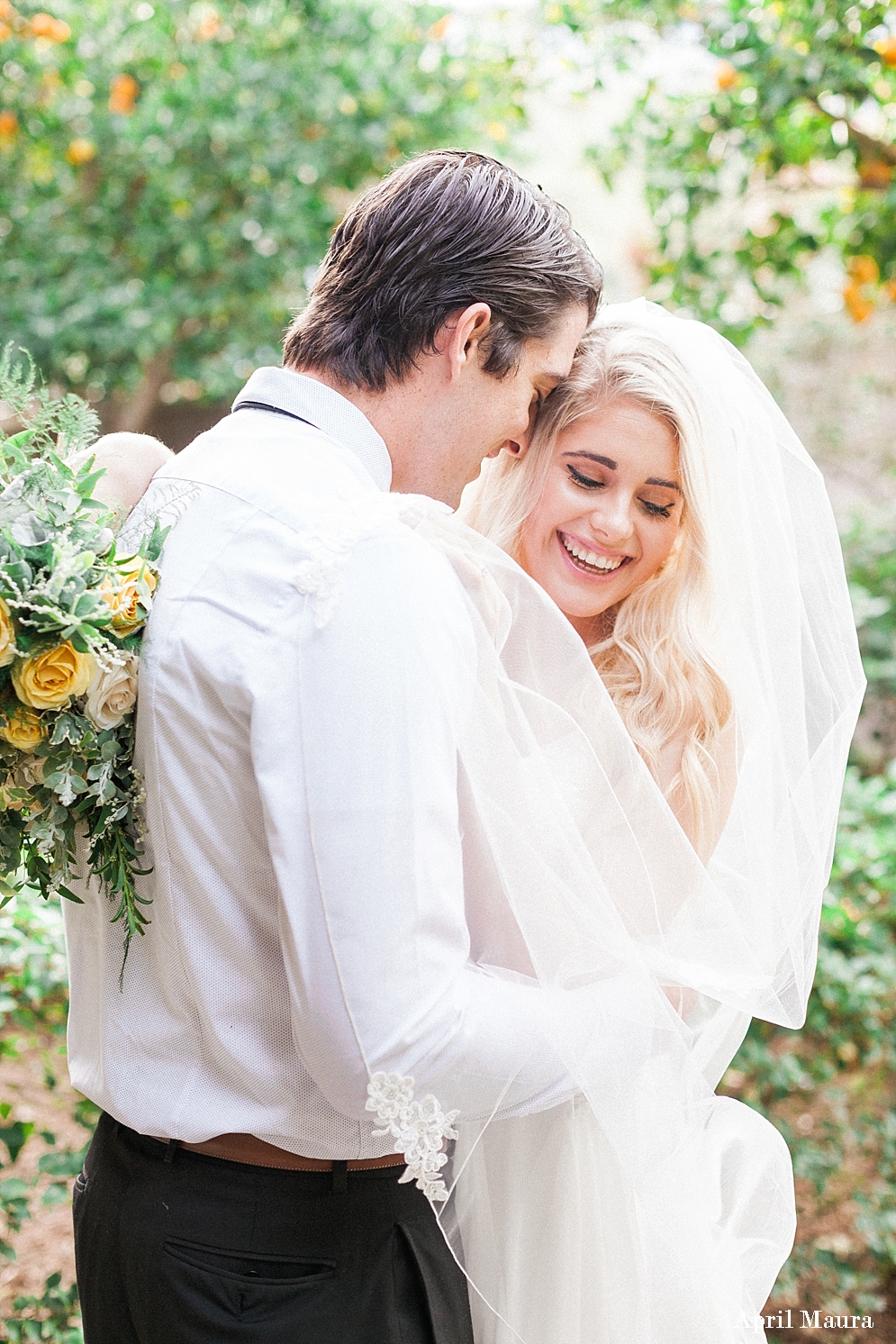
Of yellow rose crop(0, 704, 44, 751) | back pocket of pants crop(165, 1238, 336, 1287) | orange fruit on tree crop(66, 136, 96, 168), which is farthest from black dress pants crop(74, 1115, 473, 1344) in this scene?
orange fruit on tree crop(66, 136, 96, 168)

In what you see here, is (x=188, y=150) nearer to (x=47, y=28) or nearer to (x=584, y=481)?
(x=47, y=28)

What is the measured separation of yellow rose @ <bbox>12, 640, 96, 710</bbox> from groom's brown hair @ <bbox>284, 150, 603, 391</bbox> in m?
0.59

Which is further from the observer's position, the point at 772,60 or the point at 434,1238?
the point at 772,60

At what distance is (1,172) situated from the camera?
5359mm

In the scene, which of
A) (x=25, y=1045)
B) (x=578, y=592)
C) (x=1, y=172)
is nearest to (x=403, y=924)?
(x=578, y=592)

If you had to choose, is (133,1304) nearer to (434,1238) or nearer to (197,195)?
(434,1238)

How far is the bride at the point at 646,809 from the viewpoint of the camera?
1507mm

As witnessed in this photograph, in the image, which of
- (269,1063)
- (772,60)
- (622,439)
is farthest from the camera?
(772,60)

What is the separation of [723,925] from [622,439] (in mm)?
946

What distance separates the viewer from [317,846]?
1.25 metres

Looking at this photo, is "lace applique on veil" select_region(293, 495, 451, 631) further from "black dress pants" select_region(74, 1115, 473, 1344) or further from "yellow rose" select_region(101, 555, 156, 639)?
"black dress pants" select_region(74, 1115, 473, 1344)

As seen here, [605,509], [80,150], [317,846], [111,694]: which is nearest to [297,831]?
[317,846]

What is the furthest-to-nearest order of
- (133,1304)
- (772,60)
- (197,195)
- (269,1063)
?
(197,195) → (772,60) → (133,1304) → (269,1063)

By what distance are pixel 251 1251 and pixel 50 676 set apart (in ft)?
2.47
